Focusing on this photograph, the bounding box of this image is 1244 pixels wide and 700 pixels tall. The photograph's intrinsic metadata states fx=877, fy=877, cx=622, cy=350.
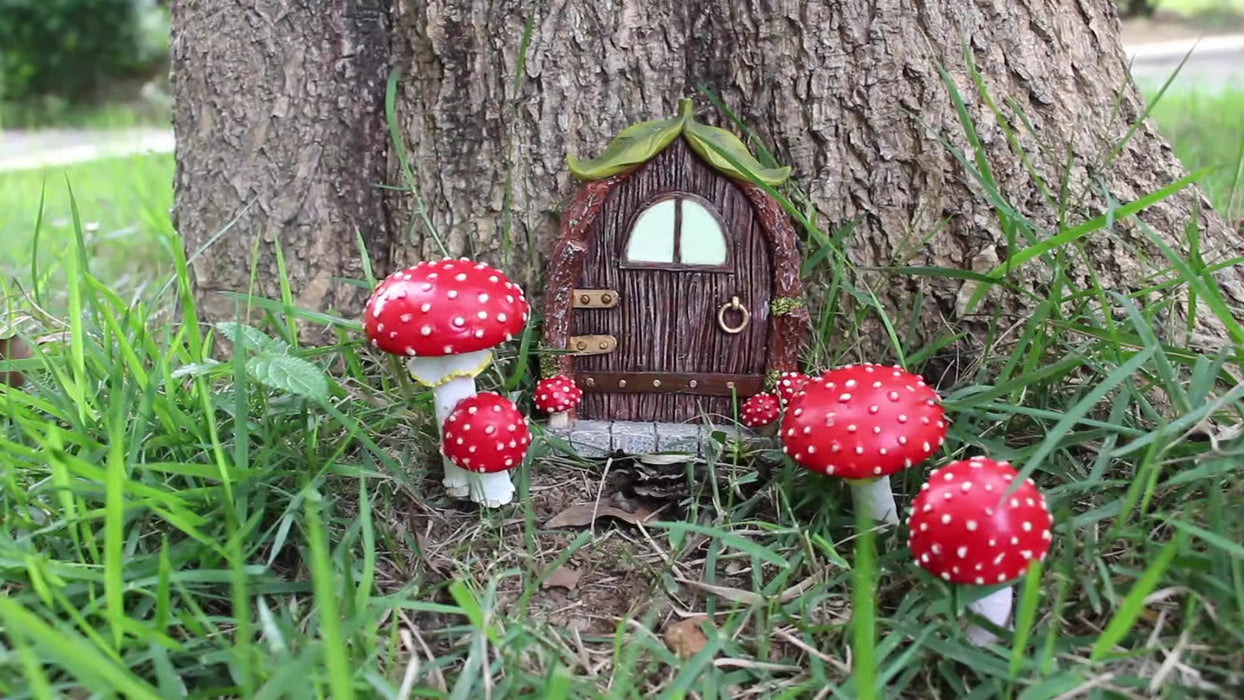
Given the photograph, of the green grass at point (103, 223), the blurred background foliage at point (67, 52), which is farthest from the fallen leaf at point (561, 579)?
the blurred background foliage at point (67, 52)

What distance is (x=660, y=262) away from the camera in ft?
6.43

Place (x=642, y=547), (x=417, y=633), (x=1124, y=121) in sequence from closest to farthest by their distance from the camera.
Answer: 1. (x=417, y=633)
2. (x=642, y=547)
3. (x=1124, y=121)

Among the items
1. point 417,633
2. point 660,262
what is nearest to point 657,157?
point 660,262

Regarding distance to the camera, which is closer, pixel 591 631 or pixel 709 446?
pixel 591 631

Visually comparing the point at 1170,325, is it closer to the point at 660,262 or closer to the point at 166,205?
the point at 660,262

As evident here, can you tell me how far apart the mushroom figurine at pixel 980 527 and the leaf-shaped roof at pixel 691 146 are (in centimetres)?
77

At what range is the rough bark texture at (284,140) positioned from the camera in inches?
85.1

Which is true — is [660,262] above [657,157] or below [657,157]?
below

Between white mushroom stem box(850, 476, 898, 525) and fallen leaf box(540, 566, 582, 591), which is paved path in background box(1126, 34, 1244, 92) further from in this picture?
fallen leaf box(540, 566, 582, 591)

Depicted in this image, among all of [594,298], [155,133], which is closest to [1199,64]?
[594,298]

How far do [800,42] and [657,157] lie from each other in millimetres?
442

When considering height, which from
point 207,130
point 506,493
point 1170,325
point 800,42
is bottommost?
point 506,493

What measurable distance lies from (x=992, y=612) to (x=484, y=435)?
3.08ft

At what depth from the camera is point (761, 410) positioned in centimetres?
191
